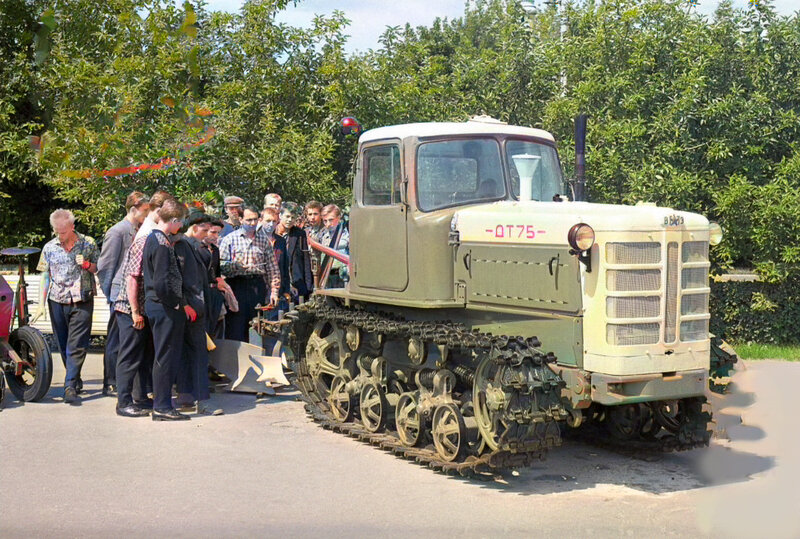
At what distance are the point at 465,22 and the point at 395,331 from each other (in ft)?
129

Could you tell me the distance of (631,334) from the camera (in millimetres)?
7336

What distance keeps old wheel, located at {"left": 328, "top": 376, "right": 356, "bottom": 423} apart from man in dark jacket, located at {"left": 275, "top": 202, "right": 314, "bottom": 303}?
9.88 feet

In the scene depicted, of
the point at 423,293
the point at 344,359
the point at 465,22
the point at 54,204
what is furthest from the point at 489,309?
the point at 465,22

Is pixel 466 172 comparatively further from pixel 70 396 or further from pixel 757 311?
pixel 757 311

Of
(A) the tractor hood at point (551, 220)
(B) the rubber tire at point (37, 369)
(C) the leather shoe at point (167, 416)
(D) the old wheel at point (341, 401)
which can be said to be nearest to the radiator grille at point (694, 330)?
(A) the tractor hood at point (551, 220)

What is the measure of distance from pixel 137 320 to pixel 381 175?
9.39ft

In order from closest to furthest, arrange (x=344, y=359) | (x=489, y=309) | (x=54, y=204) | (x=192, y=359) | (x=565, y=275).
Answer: (x=565, y=275) → (x=489, y=309) → (x=344, y=359) → (x=192, y=359) → (x=54, y=204)

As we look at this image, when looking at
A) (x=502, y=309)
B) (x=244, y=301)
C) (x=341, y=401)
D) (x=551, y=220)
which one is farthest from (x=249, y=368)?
(x=551, y=220)

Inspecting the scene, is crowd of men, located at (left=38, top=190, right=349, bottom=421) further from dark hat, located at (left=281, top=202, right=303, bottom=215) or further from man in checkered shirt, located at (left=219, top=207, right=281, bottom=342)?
dark hat, located at (left=281, top=202, right=303, bottom=215)

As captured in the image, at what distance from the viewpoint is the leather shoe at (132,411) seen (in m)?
9.98

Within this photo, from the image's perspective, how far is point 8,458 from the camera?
324 inches

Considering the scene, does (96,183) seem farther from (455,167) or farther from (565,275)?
(565,275)

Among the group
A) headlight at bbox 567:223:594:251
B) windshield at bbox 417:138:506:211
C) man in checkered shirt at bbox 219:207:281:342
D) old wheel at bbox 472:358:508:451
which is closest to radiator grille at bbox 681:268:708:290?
headlight at bbox 567:223:594:251

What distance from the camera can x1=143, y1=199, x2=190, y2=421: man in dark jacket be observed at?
378 inches
